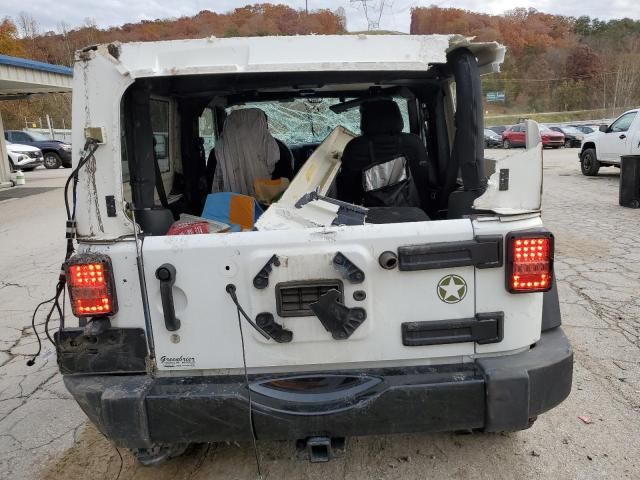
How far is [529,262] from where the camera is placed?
2227 millimetres

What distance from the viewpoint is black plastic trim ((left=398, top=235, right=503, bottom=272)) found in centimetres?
220

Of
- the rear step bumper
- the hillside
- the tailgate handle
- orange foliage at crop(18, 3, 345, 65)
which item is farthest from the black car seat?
the hillside

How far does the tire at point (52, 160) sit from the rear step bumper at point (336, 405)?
89.9ft

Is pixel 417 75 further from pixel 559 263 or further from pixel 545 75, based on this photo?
pixel 545 75

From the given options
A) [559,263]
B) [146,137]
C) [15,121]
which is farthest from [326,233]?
[15,121]

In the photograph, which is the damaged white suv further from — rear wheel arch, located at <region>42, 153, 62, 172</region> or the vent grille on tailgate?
rear wheel arch, located at <region>42, 153, 62, 172</region>

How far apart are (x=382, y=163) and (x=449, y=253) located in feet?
4.23

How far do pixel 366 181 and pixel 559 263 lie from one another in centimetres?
409

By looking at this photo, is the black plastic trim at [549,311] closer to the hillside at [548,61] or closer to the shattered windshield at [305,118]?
the shattered windshield at [305,118]

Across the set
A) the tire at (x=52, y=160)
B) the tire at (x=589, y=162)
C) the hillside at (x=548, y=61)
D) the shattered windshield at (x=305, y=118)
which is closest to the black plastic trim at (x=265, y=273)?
the shattered windshield at (x=305, y=118)

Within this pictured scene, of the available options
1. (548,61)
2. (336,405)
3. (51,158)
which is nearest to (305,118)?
(336,405)

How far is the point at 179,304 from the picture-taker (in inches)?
90.2

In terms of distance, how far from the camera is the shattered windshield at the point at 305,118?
14.4 ft

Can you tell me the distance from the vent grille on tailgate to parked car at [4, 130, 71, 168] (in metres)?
26.8
